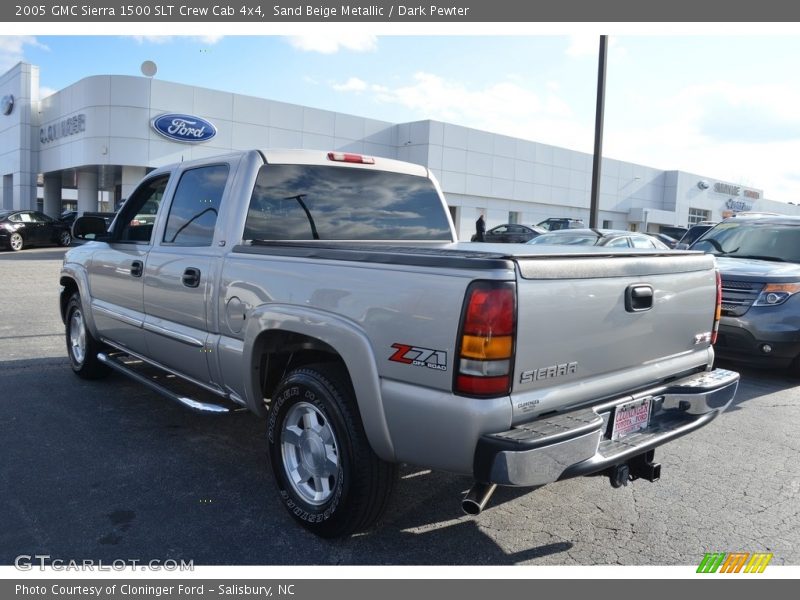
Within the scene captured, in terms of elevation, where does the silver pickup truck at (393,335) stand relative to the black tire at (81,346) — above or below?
above

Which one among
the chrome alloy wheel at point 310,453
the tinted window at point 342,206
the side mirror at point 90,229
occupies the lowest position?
the chrome alloy wheel at point 310,453

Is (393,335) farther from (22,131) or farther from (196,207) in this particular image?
(22,131)


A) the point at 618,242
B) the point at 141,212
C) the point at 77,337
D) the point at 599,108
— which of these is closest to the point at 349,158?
the point at 141,212

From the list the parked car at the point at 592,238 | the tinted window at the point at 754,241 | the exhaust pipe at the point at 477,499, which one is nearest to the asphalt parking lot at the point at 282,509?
the exhaust pipe at the point at 477,499

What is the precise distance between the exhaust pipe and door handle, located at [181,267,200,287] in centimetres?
230

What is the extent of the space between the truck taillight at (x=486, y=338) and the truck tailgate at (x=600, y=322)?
0.07 metres

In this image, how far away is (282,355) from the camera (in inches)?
147

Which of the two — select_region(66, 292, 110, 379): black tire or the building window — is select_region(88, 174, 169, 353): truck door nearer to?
select_region(66, 292, 110, 379): black tire

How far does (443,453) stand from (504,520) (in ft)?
3.74

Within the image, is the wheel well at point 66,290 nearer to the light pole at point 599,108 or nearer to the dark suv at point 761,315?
the dark suv at point 761,315

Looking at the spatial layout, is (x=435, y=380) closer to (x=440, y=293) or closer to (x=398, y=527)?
(x=440, y=293)

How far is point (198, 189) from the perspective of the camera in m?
4.39

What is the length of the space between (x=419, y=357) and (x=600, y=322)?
0.91 metres

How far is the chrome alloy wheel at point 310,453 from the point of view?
322 cm
